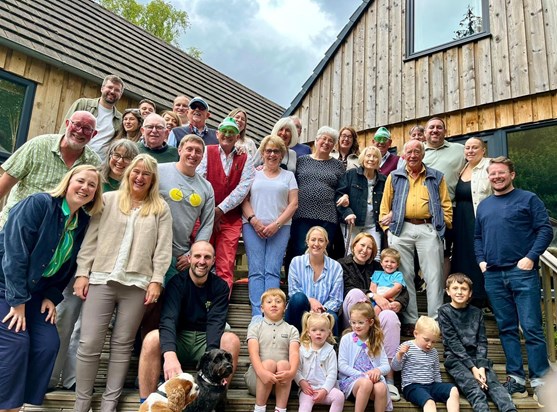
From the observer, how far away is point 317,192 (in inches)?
180

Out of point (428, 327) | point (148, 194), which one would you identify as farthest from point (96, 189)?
point (428, 327)

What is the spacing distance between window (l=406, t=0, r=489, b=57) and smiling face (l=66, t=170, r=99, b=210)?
636cm

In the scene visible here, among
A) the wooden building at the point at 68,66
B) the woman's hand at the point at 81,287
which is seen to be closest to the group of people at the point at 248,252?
the woman's hand at the point at 81,287

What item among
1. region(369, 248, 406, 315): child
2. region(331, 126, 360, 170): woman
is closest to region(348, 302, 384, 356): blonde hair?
region(369, 248, 406, 315): child

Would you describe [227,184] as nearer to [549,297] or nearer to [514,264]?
[514,264]

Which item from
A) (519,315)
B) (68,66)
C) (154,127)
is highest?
(68,66)

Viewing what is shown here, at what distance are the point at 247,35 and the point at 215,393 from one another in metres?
193

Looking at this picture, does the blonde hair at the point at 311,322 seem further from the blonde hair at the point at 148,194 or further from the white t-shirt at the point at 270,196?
the blonde hair at the point at 148,194

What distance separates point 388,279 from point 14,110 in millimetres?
6431

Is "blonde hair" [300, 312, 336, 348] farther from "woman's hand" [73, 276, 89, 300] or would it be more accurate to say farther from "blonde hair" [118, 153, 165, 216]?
"woman's hand" [73, 276, 89, 300]

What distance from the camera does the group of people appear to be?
2902 mm

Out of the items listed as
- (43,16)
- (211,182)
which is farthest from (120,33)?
(211,182)

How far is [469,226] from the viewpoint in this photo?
15.5 feet

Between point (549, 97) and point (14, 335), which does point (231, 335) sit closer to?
point (14, 335)
